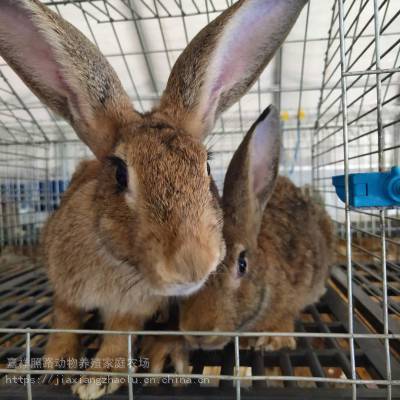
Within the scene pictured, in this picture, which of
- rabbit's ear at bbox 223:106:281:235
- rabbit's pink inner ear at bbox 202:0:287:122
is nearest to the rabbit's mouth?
rabbit's ear at bbox 223:106:281:235

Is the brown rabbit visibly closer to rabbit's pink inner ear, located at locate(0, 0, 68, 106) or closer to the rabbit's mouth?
the rabbit's mouth

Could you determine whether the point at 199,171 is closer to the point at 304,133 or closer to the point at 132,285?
the point at 132,285

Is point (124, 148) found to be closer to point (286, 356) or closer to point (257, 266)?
point (257, 266)

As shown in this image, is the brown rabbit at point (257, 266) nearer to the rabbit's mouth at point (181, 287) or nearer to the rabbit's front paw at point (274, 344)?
the rabbit's front paw at point (274, 344)

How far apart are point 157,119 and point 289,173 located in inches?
81.2

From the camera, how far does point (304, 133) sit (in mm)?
3045

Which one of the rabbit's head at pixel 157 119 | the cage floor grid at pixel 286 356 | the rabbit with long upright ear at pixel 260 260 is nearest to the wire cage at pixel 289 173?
the cage floor grid at pixel 286 356

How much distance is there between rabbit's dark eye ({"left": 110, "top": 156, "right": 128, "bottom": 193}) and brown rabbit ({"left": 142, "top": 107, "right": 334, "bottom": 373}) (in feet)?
1.23

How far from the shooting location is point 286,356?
1212 millimetres

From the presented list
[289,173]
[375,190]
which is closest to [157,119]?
[375,190]

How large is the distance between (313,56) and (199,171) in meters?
2.05

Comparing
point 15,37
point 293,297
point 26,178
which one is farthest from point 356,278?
point 26,178

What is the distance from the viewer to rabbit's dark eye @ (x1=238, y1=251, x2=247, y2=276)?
50.2 inches

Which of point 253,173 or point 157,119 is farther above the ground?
point 157,119
